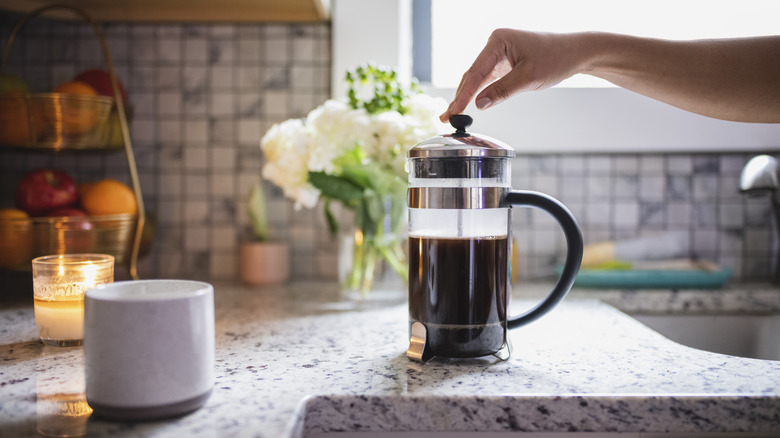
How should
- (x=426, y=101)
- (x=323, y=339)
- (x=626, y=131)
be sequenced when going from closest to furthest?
(x=323, y=339), (x=426, y=101), (x=626, y=131)

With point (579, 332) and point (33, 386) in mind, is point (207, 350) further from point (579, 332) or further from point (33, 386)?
point (579, 332)

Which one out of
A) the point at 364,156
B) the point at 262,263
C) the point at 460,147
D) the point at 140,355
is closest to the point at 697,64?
the point at 460,147

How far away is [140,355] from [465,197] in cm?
36

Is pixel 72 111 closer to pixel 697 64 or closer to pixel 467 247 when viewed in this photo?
pixel 467 247

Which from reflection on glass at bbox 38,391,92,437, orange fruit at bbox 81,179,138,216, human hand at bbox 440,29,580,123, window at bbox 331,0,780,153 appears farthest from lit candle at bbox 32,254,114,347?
window at bbox 331,0,780,153

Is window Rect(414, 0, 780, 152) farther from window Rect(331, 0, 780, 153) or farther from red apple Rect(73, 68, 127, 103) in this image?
red apple Rect(73, 68, 127, 103)

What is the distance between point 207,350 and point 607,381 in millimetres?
405

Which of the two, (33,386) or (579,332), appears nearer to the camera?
(33,386)

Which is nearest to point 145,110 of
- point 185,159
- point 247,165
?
point 185,159

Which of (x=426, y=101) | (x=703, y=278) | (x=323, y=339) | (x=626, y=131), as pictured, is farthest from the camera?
(x=626, y=131)

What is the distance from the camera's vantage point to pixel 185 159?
47.8 inches

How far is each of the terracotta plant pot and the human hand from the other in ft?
1.90

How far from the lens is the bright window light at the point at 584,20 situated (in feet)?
4.01

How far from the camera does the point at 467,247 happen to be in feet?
2.00
